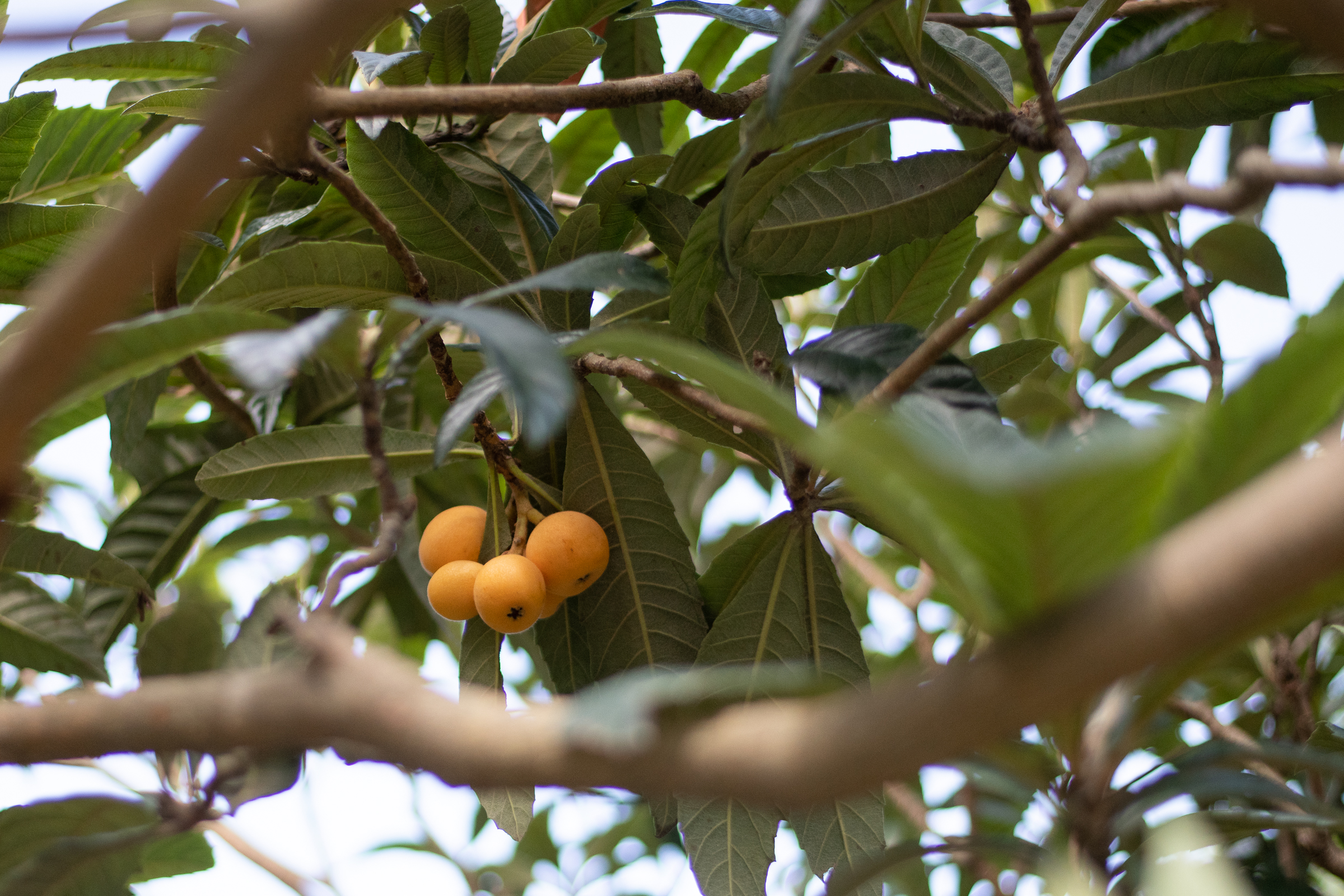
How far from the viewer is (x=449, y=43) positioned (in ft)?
2.92

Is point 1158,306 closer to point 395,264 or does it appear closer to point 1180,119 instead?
point 1180,119

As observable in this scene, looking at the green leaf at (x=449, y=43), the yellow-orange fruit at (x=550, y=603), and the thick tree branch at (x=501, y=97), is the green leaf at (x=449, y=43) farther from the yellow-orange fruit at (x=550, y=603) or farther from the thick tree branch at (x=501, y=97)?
the yellow-orange fruit at (x=550, y=603)

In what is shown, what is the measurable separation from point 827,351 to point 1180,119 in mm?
424

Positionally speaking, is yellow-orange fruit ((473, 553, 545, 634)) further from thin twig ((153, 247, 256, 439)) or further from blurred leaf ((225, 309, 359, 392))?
thin twig ((153, 247, 256, 439))

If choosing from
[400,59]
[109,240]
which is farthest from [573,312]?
[109,240]

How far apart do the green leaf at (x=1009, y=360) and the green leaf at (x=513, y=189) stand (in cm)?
42

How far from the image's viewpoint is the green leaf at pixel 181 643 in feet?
2.81

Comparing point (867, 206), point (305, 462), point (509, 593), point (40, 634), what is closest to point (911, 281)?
point (867, 206)

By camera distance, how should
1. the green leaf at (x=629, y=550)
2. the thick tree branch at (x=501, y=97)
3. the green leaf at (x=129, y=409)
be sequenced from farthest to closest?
the green leaf at (x=129, y=409) < the green leaf at (x=629, y=550) < the thick tree branch at (x=501, y=97)

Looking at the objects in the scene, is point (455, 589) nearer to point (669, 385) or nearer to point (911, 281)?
point (669, 385)

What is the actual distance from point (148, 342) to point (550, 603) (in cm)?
39

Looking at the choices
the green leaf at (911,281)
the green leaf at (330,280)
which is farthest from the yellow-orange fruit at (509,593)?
the green leaf at (911,281)

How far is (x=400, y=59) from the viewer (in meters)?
0.84

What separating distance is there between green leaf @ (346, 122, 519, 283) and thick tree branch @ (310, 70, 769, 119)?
11 centimetres
